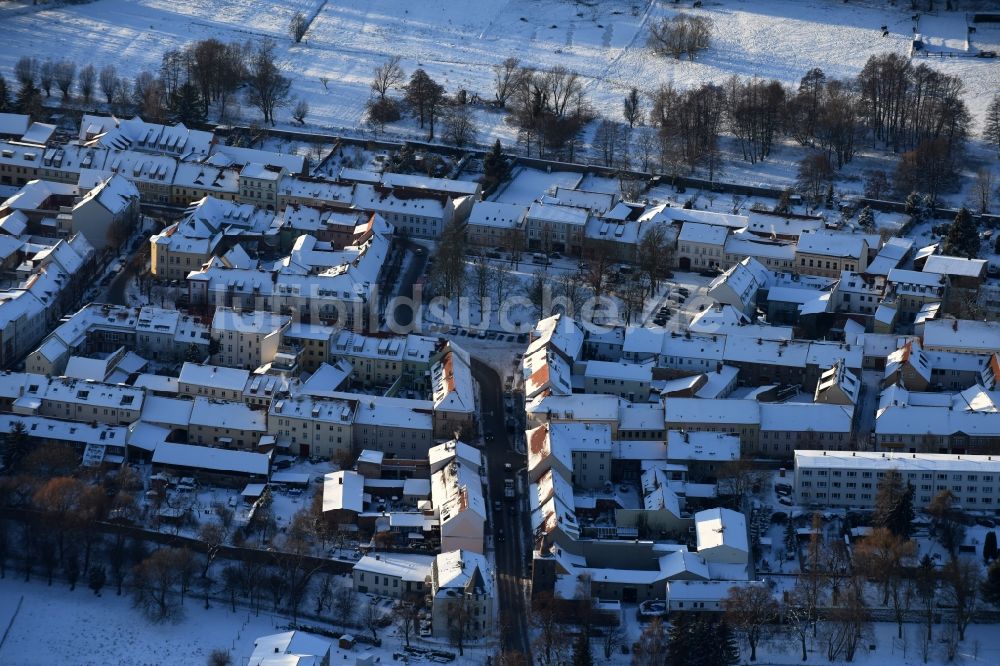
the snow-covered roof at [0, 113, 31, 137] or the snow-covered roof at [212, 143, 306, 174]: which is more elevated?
the snow-covered roof at [0, 113, 31, 137]

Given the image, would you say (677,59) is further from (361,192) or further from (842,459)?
(842,459)

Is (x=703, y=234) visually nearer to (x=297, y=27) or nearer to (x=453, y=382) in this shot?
(x=453, y=382)

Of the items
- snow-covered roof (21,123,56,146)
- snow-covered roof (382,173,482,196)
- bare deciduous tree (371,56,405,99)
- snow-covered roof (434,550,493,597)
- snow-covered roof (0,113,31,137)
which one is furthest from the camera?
bare deciduous tree (371,56,405,99)

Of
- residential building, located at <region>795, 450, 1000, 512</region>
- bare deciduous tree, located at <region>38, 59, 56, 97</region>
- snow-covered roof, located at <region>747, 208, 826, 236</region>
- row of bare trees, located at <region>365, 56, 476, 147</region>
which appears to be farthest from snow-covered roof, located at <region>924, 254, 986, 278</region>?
bare deciduous tree, located at <region>38, 59, 56, 97</region>

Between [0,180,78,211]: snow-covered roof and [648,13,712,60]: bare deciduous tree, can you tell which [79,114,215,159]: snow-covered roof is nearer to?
[0,180,78,211]: snow-covered roof

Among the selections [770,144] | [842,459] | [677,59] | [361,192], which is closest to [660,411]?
[842,459]
